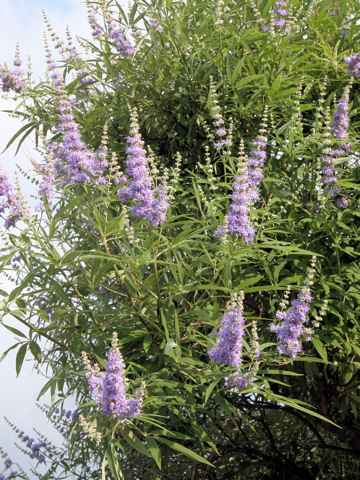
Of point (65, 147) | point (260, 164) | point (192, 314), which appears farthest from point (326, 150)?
point (65, 147)

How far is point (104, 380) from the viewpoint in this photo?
108 inches

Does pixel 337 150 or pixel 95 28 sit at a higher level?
pixel 95 28

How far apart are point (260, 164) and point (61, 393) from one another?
2.16 metres

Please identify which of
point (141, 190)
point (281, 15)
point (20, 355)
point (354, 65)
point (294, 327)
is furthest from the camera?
point (281, 15)

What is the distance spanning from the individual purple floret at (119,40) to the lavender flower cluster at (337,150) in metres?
1.58

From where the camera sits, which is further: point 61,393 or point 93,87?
point 93,87

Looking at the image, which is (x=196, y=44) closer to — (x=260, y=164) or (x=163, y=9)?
(x=163, y=9)

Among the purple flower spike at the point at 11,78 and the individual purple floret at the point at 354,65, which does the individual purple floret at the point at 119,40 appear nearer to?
the purple flower spike at the point at 11,78

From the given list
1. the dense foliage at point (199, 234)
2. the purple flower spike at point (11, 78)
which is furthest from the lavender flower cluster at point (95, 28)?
the purple flower spike at point (11, 78)

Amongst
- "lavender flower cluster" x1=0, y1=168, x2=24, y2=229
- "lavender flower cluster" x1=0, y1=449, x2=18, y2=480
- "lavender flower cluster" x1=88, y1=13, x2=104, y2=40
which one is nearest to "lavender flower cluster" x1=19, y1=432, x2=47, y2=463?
"lavender flower cluster" x1=0, y1=449, x2=18, y2=480

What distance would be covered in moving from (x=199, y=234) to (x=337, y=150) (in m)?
1.01

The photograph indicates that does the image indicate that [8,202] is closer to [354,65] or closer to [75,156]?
[75,156]

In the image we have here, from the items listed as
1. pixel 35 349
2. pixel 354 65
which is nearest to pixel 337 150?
pixel 354 65

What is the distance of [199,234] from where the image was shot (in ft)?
12.2
